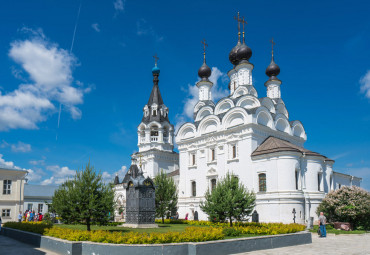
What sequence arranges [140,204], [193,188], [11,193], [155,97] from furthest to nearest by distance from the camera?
1. [155,97]
2. [193,188]
3. [11,193]
4. [140,204]

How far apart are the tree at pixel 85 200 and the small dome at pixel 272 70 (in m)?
25.3

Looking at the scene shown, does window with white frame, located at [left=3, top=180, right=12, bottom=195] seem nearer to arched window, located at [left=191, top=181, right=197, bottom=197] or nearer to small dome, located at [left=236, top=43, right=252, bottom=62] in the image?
arched window, located at [left=191, top=181, right=197, bottom=197]

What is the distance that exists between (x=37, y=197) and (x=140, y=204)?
2722 cm

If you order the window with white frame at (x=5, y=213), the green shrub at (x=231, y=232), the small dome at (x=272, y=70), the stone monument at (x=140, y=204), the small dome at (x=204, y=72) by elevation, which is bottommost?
the window with white frame at (x=5, y=213)

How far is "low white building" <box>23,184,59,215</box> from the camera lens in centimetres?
3978

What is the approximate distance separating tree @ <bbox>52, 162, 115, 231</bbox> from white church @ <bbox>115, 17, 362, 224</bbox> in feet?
29.3

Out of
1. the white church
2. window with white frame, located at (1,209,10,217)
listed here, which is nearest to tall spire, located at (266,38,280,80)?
the white church

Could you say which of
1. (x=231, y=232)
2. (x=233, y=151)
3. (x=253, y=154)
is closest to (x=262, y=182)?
(x=253, y=154)

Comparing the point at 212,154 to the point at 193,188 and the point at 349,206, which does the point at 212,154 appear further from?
the point at 349,206

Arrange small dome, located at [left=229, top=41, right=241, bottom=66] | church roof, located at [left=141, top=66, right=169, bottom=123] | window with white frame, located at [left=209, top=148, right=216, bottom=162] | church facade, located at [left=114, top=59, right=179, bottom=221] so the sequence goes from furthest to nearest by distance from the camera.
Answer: church roof, located at [left=141, top=66, right=169, bottom=123] → church facade, located at [left=114, top=59, right=179, bottom=221] → small dome, located at [left=229, top=41, right=241, bottom=66] → window with white frame, located at [left=209, top=148, right=216, bottom=162]

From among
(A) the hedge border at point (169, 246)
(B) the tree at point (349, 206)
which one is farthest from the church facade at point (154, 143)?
(A) the hedge border at point (169, 246)

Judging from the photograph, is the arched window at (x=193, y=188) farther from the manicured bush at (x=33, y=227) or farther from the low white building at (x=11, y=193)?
the manicured bush at (x=33, y=227)

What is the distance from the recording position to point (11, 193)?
28.1 metres

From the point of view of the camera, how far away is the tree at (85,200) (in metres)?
13.8
